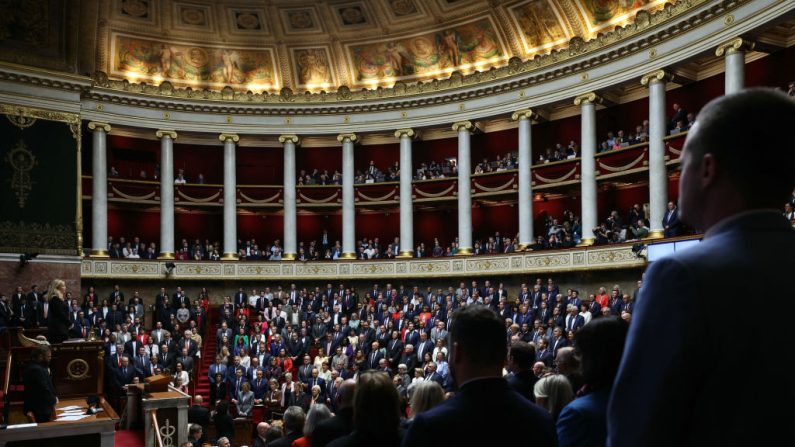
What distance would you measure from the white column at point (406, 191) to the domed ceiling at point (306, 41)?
9.77 ft

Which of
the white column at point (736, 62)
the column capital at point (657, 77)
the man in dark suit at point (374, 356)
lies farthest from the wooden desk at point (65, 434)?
the column capital at point (657, 77)

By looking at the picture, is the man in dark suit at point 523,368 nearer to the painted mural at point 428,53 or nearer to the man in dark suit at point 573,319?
the man in dark suit at point 573,319

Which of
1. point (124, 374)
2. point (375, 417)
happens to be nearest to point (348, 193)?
point (124, 374)

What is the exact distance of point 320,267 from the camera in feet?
102

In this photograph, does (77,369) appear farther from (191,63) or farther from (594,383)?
(191,63)

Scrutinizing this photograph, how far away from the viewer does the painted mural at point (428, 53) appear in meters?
30.6

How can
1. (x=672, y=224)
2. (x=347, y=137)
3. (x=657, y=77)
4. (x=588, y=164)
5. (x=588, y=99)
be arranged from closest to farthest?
(x=672, y=224) < (x=657, y=77) < (x=588, y=164) < (x=588, y=99) < (x=347, y=137)

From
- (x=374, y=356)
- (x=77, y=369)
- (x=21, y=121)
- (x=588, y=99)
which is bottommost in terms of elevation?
(x=374, y=356)

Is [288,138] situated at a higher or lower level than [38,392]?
higher

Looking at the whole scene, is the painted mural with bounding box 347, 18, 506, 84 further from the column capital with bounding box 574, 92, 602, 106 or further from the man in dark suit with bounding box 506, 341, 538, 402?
the man in dark suit with bounding box 506, 341, 538, 402

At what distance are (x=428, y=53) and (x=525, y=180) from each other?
811 cm

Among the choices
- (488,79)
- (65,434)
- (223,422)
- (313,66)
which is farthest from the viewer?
(313,66)

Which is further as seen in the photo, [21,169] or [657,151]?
A: [21,169]

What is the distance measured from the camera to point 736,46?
21.0m
